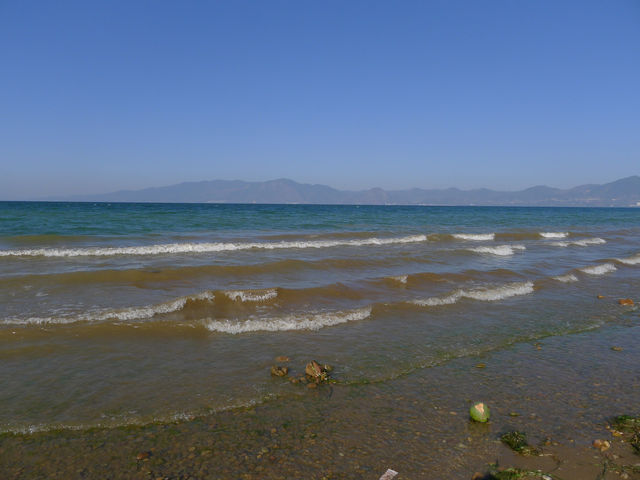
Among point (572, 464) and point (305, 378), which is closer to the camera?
point (572, 464)

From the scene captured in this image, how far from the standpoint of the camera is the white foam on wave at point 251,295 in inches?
370

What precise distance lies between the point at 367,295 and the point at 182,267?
22.0 feet

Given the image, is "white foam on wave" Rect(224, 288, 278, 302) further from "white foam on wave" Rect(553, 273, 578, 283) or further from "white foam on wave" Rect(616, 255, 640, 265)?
"white foam on wave" Rect(616, 255, 640, 265)

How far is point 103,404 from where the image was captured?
441cm

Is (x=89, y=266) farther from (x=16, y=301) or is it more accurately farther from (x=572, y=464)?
(x=572, y=464)

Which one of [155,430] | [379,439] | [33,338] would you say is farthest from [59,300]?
[379,439]

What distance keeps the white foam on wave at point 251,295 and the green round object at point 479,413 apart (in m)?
6.15

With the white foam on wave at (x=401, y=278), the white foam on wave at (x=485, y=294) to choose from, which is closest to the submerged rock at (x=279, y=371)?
the white foam on wave at (x=485, y=294)

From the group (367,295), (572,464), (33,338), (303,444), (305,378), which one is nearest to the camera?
(572,464)

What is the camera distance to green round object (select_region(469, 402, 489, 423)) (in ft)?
13.3

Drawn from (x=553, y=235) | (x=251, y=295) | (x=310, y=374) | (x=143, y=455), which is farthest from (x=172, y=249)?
(x=553, y=235)

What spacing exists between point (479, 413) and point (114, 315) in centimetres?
691

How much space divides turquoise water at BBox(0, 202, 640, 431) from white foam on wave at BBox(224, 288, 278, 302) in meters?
0.04

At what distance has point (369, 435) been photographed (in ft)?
12.7
